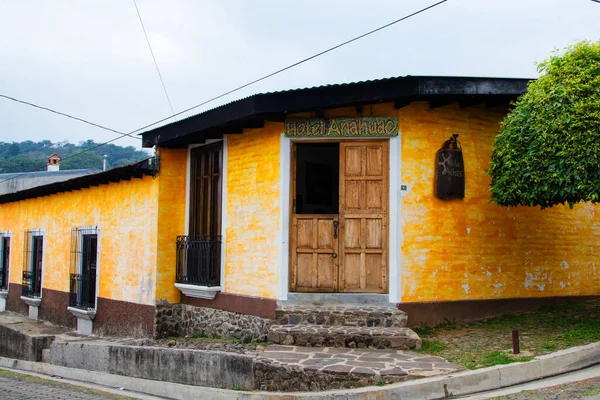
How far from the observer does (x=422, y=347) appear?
777 cm

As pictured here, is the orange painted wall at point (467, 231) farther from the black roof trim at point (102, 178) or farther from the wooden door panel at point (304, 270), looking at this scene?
the black roof trim at point (102, 178)

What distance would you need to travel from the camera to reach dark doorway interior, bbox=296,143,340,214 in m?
11.5

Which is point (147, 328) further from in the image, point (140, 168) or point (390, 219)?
point (390, 219)

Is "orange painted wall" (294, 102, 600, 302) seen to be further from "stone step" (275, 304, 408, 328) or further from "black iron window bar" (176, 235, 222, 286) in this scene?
"black iron window bar" (176, 235, 222, 286)

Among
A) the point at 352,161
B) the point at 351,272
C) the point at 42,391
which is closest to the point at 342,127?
the point at 352,161

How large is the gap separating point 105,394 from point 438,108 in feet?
21.4

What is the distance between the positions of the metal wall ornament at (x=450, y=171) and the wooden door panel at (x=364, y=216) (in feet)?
2.62

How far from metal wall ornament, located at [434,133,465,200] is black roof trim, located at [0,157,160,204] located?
5.35 m

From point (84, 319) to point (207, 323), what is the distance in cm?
453

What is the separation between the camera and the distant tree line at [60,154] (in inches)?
1767

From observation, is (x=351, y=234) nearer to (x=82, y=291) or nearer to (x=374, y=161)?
(x=374, y=161)

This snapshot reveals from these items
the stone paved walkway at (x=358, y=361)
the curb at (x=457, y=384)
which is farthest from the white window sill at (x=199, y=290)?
the stone paved walkway at (x=358, y=361)

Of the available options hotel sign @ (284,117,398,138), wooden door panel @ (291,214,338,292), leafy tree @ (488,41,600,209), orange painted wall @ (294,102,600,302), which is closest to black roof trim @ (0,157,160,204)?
hotel sign @ (284,117,398,138)

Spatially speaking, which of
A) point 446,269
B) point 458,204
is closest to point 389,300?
point 446,269
